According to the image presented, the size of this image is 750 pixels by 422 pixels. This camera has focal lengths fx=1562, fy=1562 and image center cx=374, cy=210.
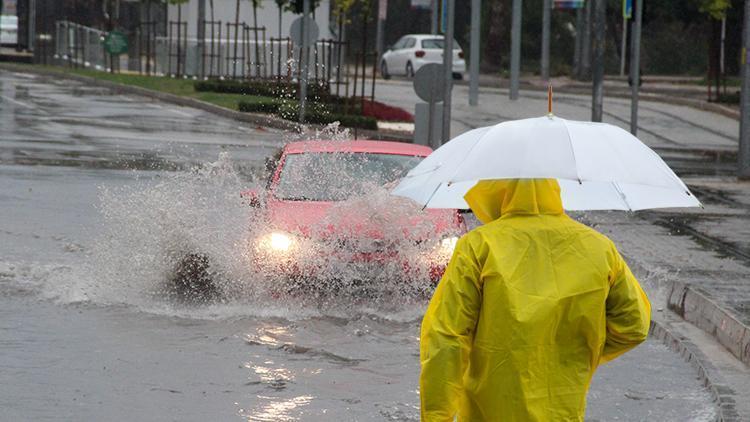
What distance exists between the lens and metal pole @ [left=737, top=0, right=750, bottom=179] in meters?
22.2

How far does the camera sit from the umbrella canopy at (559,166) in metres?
4.49

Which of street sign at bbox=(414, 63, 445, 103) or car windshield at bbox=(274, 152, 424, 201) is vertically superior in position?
street sign at bbox=(414, 63, 445, 103)

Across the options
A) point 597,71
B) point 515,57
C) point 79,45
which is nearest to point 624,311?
point 597,71

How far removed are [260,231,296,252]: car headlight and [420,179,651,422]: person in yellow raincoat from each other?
7000mm

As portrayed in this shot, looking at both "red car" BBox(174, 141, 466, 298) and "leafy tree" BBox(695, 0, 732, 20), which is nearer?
"red car" BBox(174, 141, 466, 298)

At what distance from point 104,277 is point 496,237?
324 inches

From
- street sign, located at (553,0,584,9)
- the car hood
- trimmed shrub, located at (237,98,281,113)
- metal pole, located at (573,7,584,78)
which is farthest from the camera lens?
metal pole, located at (573,7,584,78)

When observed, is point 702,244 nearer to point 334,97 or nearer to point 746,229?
point 746,229

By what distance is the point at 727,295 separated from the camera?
1180 centimetres

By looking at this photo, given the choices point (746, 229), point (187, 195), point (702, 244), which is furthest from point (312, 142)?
point (746, 229)

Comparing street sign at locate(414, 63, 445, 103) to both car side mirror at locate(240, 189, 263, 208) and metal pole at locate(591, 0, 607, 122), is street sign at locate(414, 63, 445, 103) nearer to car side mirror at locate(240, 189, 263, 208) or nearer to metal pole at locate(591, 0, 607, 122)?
metal pole at locate(591, 0, 607, 122)

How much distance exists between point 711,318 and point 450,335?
6.97 meters

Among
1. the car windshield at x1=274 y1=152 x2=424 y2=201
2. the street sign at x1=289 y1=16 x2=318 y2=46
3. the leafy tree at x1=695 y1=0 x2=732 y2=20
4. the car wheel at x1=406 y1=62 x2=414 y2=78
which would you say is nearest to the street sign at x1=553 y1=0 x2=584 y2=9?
the car wheel at x1=406 y1=62 x2=414 y2=78

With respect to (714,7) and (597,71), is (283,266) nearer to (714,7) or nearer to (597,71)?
(597,71)
